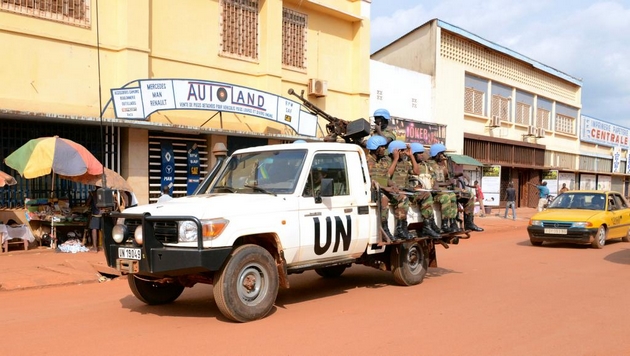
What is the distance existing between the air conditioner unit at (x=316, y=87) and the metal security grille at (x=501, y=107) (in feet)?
43.9

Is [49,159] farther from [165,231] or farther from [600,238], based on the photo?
[600,238]

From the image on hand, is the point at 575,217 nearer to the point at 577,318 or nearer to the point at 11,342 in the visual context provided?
the point at 577,318

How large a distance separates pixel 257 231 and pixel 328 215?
118cm

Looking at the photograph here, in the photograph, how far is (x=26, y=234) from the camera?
39.0 ft

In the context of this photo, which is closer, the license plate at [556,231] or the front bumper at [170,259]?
the front bumper at [170,259]

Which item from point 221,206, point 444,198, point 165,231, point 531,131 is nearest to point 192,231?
point 165,231

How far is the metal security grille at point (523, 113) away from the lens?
1227 inches

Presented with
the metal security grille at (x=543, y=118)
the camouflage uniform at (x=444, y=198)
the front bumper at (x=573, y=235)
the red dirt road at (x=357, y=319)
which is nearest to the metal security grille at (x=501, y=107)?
→ the metal security grille at (x=543, y=118)

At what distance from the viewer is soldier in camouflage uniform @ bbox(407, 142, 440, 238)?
8.57 m


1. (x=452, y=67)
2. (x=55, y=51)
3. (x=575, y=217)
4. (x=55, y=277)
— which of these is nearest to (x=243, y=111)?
(x=55, y=51)

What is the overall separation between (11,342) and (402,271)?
17.0ft

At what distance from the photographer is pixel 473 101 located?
27.3 metres

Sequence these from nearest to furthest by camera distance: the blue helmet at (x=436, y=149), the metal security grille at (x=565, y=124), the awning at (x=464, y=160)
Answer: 1. the blue helmet at (x=436, y=149)
2. the awning at (x=464, y=160)
3. the metal security grille at (x=565, y=124)

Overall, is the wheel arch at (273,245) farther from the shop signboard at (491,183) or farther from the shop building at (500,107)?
the shop signboard at (491,183)
